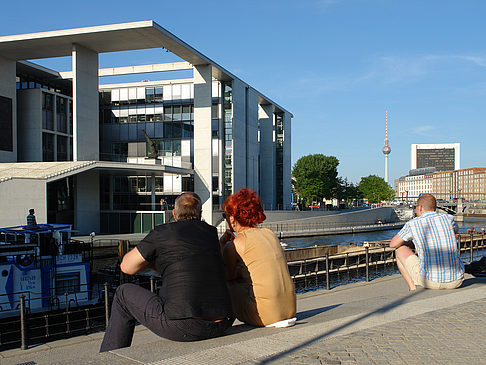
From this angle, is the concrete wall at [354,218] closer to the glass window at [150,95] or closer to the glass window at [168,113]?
the glass window at [168,113]

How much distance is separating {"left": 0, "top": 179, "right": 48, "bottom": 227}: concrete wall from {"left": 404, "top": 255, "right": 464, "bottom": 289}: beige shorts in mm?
30459

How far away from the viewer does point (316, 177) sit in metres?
→ 93.5

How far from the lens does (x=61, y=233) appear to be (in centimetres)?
1636

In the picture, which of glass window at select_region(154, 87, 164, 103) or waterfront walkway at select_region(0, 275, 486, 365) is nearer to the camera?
waterfront walkway at select_region(0, 275, 486, 365)

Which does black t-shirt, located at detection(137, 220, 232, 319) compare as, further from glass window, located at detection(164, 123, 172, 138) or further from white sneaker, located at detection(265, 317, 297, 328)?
glass window, located at detection(164, 123, 172, 138)

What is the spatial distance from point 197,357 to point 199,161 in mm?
41819

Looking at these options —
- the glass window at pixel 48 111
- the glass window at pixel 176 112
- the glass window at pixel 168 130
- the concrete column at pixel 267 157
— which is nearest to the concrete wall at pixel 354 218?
the concrete column at pixel 267 157

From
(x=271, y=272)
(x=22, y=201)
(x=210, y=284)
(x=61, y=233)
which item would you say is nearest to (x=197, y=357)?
(x=210, y=284)

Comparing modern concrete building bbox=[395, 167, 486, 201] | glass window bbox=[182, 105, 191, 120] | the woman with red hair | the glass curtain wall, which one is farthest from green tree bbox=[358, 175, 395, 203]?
the woman with red hair

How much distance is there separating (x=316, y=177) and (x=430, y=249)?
286ft

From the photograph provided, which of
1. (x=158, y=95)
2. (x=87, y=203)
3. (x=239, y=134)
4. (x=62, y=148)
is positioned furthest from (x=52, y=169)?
(x=239, y=134)

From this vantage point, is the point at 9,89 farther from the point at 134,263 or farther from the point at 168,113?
the point at 134,263

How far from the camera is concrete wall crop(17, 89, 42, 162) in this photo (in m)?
44.3

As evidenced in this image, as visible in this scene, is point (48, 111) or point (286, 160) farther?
point (286, 160)
